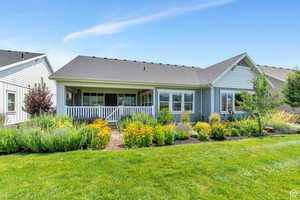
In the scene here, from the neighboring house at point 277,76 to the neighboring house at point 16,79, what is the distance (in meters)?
23.2

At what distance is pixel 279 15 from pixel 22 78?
19.0 meters

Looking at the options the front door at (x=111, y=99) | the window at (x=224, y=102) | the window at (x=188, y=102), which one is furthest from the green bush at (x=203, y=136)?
the front door at (x=111, y=99)

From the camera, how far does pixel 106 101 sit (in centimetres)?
1412

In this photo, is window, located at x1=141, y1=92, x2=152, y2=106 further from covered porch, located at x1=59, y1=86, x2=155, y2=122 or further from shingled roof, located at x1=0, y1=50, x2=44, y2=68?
shingled roof, located at x1=0, y1=50, x2=44, y2=68

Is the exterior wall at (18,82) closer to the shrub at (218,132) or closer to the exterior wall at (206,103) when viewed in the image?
the shrub at (218,132)

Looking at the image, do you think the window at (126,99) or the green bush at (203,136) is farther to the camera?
the window at (126,99)

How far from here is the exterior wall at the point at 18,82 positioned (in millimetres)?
9898

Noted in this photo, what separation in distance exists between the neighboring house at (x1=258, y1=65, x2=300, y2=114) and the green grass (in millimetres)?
15068

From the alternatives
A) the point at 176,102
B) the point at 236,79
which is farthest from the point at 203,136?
the point at 236,79

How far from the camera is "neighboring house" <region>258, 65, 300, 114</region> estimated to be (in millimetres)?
15727

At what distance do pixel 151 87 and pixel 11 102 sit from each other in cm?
1039

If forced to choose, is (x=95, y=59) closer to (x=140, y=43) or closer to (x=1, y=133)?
(x=140, y=43)

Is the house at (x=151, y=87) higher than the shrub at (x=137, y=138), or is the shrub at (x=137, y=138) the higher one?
the house at (x=151, y=87)

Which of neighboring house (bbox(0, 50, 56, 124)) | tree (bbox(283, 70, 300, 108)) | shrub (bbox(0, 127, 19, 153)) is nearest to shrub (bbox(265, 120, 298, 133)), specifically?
tree (bbox(283, 70, 300, 108))
